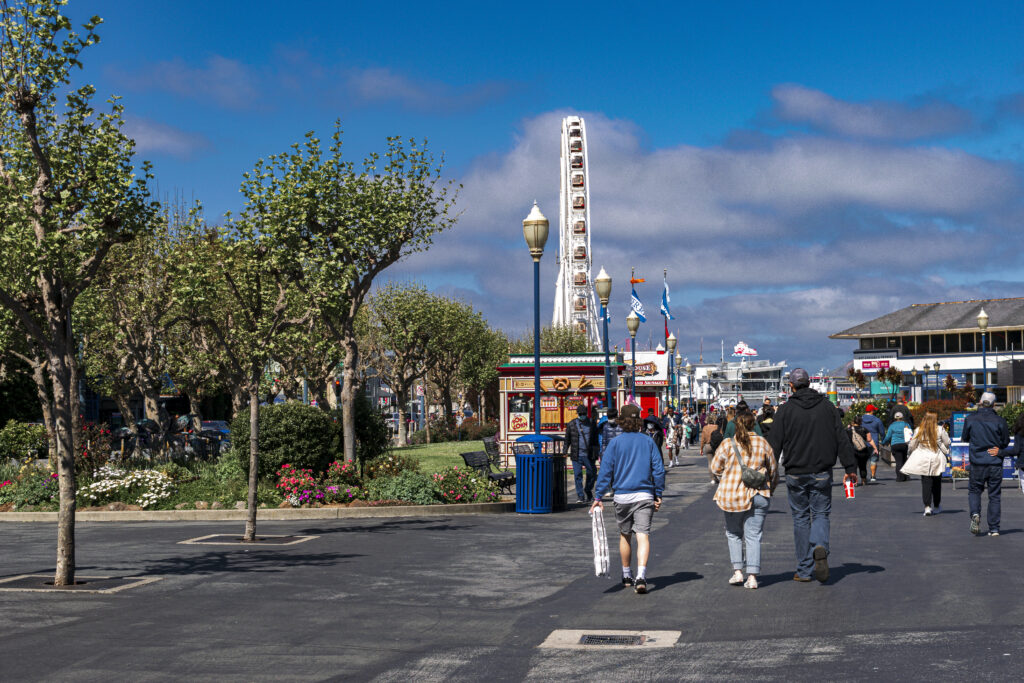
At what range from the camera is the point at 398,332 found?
2317 inches

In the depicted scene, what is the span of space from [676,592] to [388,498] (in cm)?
999

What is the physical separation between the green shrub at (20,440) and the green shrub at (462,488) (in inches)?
740

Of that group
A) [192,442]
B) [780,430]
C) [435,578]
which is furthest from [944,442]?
[192,442]

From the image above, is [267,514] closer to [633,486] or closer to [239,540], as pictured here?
[239,540]

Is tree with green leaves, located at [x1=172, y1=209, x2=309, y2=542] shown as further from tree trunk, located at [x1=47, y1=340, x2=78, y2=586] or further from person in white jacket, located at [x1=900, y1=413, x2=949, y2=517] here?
person in white jacket, located at [x1=900, y1=413, x2=949, y2=517]

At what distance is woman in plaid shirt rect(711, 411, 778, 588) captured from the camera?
35.5 feet

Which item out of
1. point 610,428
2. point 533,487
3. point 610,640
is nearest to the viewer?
point 610,640

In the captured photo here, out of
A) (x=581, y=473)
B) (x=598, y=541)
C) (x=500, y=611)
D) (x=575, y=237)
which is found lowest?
(x=500, y=611)

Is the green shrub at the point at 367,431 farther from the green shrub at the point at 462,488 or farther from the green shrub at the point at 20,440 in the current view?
the green shrub at the point at 20,440

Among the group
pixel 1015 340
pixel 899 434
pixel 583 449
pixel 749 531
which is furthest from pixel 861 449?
pixel 1015 340

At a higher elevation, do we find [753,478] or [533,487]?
[753,478]

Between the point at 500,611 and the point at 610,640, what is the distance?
5.34 feet

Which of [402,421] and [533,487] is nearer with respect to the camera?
[533,487]

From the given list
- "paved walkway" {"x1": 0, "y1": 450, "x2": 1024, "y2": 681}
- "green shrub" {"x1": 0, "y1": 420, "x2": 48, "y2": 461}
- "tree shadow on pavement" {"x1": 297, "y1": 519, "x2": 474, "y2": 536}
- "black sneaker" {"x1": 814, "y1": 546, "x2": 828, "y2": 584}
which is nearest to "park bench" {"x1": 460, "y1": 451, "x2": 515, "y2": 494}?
"tree shadow on pavement" {"x1": 297, "y1": 519, "x2": 474, "y2": 536}
